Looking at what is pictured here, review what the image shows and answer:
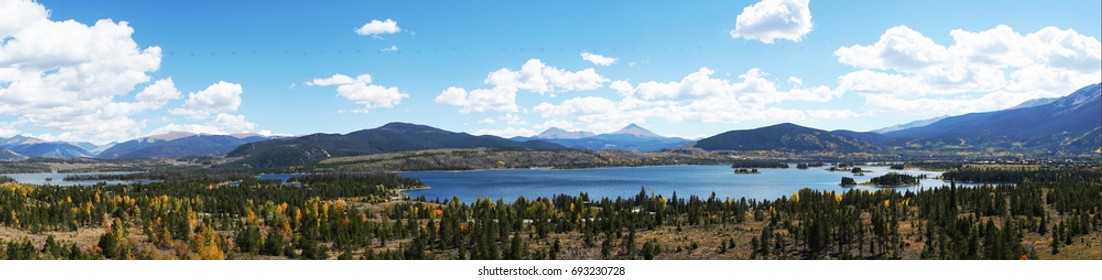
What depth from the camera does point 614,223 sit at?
11738 cm

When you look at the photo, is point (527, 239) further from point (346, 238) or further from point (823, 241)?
point (823, 241)

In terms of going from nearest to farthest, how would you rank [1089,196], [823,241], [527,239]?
[823,241], [527,239], [1089,196]

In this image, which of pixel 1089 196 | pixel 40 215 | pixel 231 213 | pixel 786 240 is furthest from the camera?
pixel 231 213

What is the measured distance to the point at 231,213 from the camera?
158 m

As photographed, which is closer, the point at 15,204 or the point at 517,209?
the point at 15,204

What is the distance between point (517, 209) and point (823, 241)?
79.2 meters

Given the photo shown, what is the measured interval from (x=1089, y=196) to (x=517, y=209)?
109 metres

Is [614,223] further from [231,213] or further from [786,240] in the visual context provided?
[231,213]

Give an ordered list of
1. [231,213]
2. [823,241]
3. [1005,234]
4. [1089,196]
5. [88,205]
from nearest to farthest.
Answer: [1005,234] < [823,241] < [1089,196] < [88,205] < [231,213]

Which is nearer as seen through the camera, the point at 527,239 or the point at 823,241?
the point at 823,241
